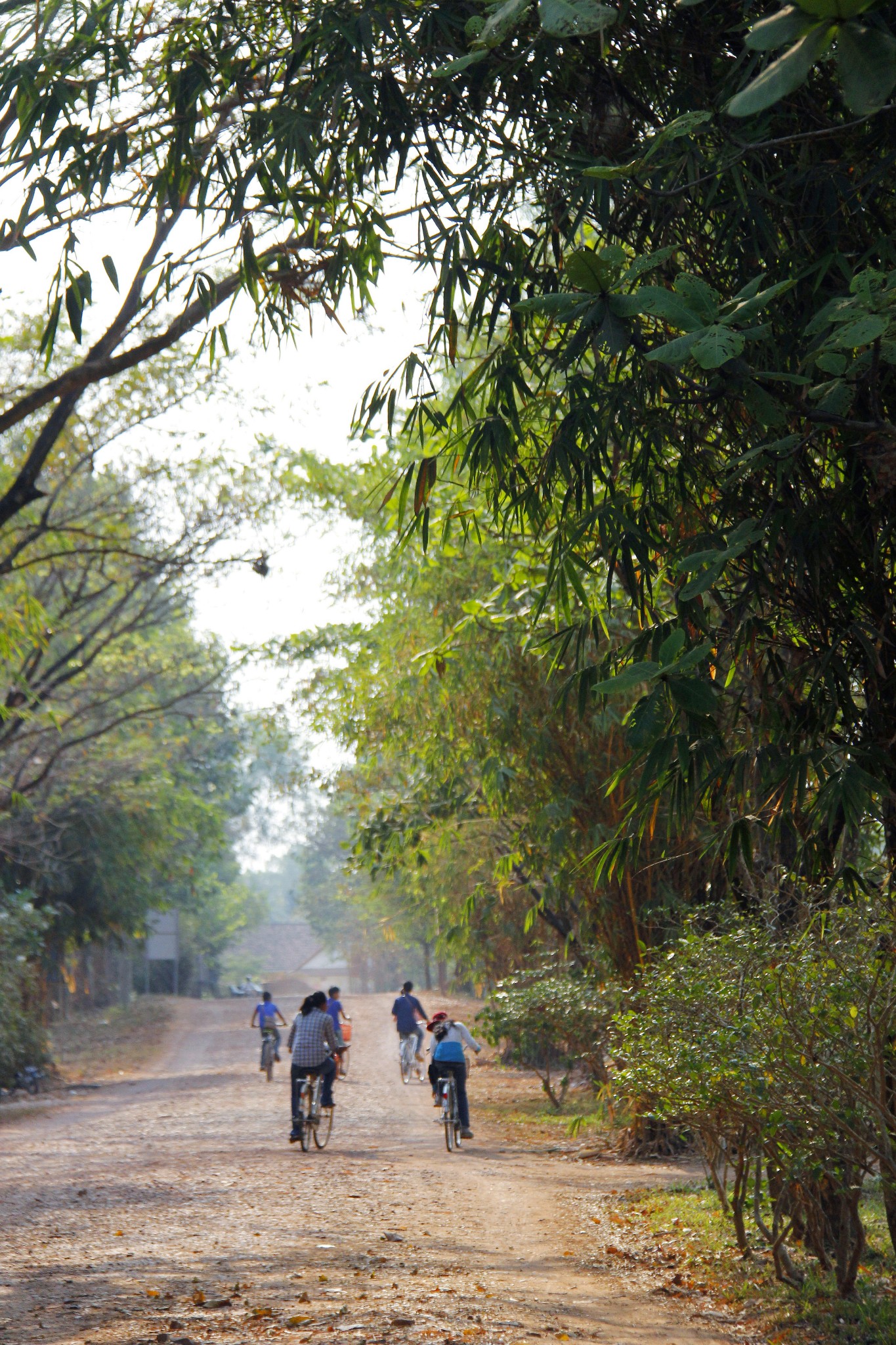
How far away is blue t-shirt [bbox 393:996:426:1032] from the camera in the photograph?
23812 mm

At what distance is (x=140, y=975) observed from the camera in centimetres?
5997

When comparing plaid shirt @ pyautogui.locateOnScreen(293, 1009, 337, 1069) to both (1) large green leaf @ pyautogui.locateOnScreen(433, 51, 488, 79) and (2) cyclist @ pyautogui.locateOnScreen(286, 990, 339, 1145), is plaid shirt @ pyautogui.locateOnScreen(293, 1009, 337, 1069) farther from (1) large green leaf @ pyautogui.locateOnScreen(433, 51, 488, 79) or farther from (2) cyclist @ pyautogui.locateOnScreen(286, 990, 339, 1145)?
(1) large green leaf @ pyautogui.locateOnScreen(433, 51, 488, 79)

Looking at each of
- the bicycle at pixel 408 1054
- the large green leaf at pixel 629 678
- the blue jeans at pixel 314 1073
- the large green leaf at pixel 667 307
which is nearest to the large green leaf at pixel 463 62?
the large green leaf at pixel 667 307

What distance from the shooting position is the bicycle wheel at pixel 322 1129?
577 inches

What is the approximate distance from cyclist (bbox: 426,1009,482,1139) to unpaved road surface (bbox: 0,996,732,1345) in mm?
530

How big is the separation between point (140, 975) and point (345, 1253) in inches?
2144

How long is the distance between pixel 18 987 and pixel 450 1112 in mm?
12194

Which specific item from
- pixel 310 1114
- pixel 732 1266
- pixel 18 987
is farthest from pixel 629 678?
pixel 18 987

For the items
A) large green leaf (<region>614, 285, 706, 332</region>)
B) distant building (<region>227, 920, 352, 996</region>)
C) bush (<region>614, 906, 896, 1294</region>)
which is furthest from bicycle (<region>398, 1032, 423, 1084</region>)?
distant building (<region>227, 920, 352, 996</region>)

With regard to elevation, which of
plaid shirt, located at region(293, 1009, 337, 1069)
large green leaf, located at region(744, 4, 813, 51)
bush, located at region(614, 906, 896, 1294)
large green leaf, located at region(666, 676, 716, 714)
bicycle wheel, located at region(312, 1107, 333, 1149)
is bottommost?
bicycle wheel, located at region(312, 1107, 333, 1149)

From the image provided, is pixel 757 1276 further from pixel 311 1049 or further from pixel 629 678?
pixel 311 1049

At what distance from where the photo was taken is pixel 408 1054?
24.7 metres

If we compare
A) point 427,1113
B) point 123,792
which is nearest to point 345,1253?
point 427,1113

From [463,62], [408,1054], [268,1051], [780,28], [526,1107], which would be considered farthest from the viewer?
[268,1051]
